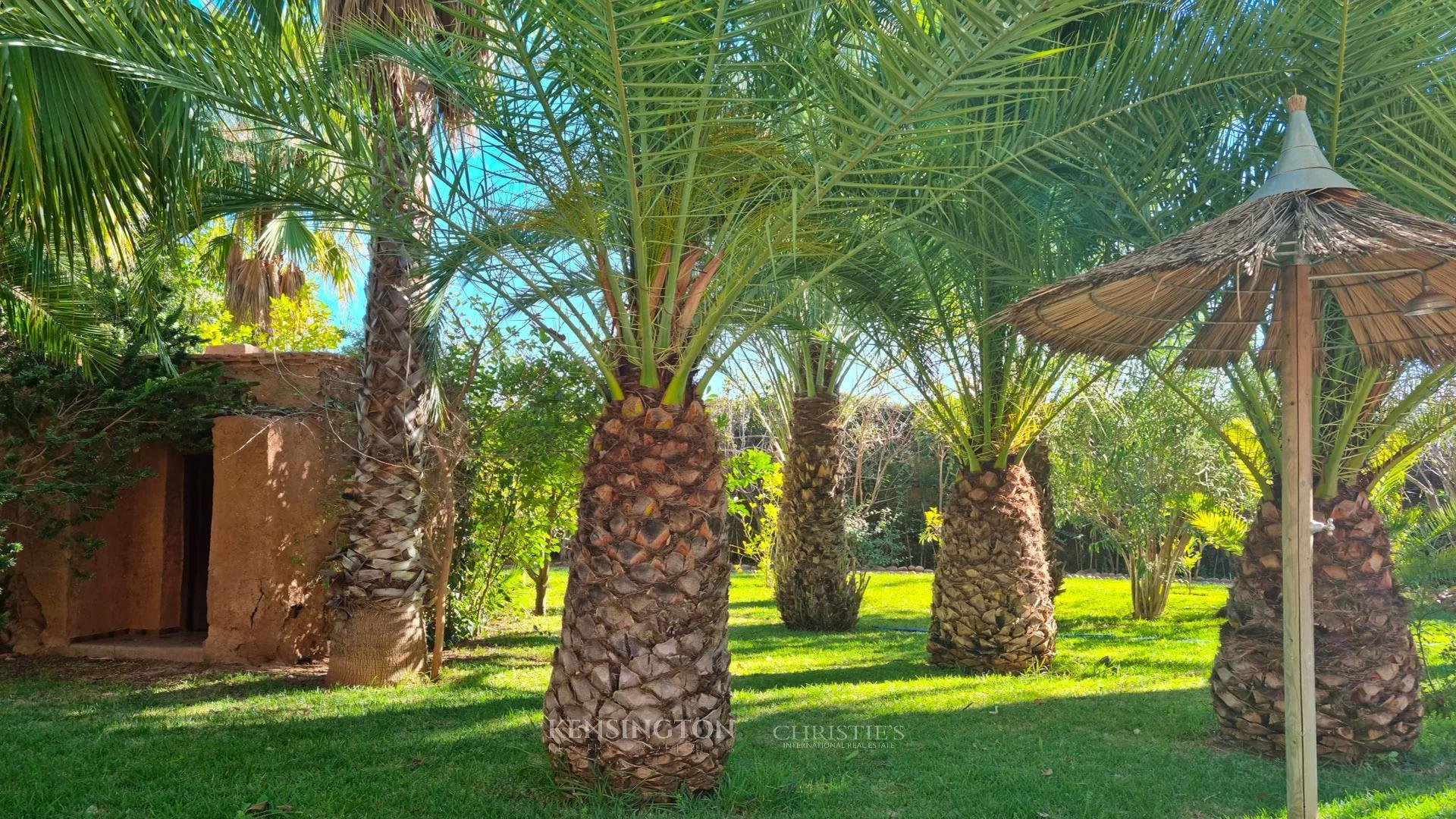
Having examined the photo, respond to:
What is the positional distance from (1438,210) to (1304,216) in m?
2.50

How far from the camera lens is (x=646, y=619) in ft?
A: 15.2

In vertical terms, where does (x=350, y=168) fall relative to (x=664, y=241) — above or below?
above

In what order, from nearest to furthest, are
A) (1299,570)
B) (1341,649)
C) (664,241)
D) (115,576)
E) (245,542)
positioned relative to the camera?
(1299,570) → (664,241) → (1341,649) → (245,542) → (115,576)

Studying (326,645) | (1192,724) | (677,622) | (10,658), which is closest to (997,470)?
(1192,724)

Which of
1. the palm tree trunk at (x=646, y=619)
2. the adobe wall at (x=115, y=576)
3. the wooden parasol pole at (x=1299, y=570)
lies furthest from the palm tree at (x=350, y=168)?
the wooden parasol pole at (x=1299, y=570)

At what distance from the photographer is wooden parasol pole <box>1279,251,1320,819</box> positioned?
364 centimetres

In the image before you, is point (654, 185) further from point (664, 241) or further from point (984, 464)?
point (984, 464)

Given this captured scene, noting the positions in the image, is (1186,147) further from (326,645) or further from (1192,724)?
(326,645)

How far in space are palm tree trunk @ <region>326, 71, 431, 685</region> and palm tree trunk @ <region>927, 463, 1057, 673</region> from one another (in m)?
4.68

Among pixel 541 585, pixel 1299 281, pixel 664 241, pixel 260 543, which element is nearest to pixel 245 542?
pixel 260 543

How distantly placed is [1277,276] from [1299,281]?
58 cm

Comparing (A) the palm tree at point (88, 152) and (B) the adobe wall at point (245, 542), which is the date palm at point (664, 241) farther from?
(B) the adobe wall at point (245, 542)

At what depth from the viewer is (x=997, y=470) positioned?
28.0 ft

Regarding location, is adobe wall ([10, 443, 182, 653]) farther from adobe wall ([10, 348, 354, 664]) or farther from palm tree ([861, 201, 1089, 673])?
palm tree ([861, 201, 1089, 673])
